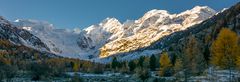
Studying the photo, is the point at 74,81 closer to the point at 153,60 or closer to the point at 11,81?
the point at 11,81

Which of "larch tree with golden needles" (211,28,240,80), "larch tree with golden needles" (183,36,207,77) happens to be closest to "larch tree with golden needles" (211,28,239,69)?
"larch tree with golden needles" (211,28,240,80)

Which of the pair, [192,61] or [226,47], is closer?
[226,47]

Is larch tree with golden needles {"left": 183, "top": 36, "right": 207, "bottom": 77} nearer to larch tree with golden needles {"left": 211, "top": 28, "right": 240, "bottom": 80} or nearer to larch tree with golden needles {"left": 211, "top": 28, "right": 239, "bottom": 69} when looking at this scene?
larch tree with golden needles {"left": 211, "top": 28, "right": 240, "bottom": 80}

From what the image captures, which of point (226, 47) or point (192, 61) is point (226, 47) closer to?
point (226, 47)

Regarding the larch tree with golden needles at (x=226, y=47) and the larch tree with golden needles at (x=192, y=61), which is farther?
the larch tree with golden needles at (x=192, y=61)

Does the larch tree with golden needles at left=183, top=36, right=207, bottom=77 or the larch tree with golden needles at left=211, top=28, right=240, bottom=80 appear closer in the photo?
the larch tree with golden needles at left=211, top=28, right=240, bottom=80

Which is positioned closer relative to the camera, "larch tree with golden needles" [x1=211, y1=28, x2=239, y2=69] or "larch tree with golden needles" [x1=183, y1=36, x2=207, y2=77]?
"larch tree with golden needles" [x1=211, y1=28, x2=239, y2=69]

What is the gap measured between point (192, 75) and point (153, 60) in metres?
61.7

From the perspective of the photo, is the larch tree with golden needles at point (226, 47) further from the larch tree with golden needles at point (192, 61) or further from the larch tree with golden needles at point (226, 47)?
the larch tree with golden needles at point (192, 61)

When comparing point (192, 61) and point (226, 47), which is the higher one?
point (226, 47)

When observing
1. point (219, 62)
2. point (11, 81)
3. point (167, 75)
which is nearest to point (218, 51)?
point (219, 62)

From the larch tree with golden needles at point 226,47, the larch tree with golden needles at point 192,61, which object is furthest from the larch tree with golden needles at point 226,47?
the larch tree with golden needles at point 192,61

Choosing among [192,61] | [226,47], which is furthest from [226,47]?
[192,61]

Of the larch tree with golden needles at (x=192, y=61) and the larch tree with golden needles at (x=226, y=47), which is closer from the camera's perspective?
the larch tree with golden needles at (x=226, y=47)
